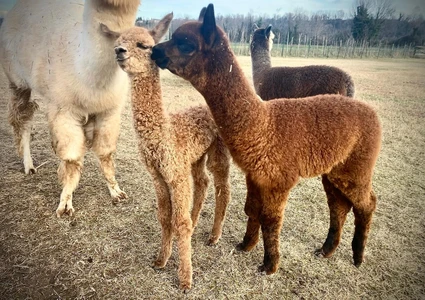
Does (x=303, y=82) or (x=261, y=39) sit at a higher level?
(x=261, y=39)

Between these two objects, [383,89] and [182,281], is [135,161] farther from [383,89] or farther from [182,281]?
[383,89]

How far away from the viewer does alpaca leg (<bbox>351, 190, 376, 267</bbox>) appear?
2.27 metres

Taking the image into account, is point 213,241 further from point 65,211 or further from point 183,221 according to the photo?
point 65,211

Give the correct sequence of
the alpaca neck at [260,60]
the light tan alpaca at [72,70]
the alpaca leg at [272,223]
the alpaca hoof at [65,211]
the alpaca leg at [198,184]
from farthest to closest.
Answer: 1. the alpaca neck at [260,60]
2. the alpaca hoof at [65,211]
3. the alpaca leg at [198,184]
4. the light tan alpaca at [72,70]
5. the alpaca leg at [272,223]

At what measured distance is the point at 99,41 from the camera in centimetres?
230

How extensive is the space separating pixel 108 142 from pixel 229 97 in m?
1.60

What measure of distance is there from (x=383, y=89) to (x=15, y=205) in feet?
32.6

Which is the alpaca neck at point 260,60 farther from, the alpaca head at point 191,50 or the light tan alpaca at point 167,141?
the alpaca head at point 191,50

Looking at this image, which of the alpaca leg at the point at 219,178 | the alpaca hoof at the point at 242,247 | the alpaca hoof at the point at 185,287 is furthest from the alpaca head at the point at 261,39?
the alpaca hoof at the point at 185,287

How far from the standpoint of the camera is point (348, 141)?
204 centimetres

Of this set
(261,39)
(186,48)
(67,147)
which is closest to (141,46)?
(186,48)

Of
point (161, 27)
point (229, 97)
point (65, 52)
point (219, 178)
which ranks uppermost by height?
point (161, 27)

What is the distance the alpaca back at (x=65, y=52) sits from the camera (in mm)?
2346

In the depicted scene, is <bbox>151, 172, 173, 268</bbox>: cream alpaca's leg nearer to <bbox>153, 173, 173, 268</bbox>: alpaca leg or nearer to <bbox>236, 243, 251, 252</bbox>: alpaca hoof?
<bbox>153, 173, 173, 268</bbox>: alpaca leg
